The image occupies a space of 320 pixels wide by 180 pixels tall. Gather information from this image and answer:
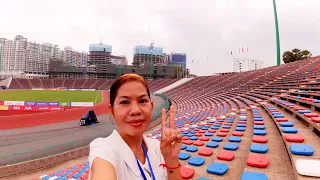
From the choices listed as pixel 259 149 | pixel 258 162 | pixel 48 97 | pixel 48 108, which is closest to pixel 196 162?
pixel 258 162

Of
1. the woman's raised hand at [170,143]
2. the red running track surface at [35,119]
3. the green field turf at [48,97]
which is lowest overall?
the red running track surface at [35,119]

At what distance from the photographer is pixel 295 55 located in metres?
50.0

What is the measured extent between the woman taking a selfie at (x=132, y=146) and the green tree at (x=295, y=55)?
59944 millimetres

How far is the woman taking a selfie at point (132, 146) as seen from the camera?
4.45 feet

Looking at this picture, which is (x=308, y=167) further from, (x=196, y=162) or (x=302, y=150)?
(x=196, y=162)

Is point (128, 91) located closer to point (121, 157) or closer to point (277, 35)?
point (121, 157)

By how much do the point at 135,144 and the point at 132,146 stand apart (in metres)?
0.03

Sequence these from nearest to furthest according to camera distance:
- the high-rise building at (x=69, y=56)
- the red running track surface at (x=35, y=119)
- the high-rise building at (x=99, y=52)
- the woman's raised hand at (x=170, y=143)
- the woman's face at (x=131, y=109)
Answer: the woman's face at (x=131, y=109)
the woman's raised hand at (x=170, y=143)
the red running track surface at (x=35, y=119)
the high-rise building at (x=99, y=52)
the high-rise building at (x=69, y=56)

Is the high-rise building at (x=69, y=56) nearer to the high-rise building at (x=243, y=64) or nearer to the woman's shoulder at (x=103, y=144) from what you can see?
the high-rise building at (x=243, y=64)

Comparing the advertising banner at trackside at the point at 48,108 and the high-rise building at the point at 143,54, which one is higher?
the high-rise building at the point at 143,54

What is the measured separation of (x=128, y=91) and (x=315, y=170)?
9.55ft

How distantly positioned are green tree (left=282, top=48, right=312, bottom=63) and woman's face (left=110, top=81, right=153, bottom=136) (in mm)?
60085

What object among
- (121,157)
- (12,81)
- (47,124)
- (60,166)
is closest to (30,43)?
(12,81)

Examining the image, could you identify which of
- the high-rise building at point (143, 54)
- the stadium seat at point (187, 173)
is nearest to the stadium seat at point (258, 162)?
the stadium seat at point (187, 173)
